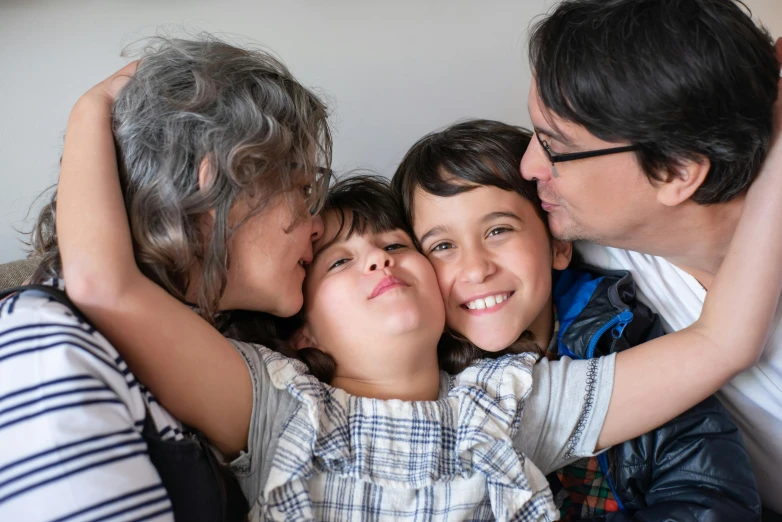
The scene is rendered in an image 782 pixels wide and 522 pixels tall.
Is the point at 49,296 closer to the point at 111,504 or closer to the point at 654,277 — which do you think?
the point at 111,504

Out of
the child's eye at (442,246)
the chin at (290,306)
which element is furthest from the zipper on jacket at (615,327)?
the chin at (290,306)

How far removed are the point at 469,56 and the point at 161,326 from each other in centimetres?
134

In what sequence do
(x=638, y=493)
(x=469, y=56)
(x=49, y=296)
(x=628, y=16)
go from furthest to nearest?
1. (x=469, y=56)
2. (x=638, y=493)
3. (x=628, y=16)
4. (x=49, y=296)

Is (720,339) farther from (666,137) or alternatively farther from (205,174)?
(205,174)

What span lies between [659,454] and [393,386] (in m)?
0.59

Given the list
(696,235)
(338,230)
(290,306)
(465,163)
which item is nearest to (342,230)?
(338,230)

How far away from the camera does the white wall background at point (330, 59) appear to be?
1.68 m

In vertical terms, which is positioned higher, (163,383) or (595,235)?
(595,235)

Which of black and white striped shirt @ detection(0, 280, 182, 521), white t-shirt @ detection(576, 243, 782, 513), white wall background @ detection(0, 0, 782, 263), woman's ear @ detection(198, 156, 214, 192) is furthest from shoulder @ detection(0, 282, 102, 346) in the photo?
white t-shirt @ detection(576, 243, 782, 513)

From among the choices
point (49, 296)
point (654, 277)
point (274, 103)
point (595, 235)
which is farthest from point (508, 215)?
point (49, 296)

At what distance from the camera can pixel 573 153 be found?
55.8 inches

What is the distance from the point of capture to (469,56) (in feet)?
6.69

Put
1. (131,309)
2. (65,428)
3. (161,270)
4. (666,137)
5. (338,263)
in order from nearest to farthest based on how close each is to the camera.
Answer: (65,428) < (131,309) < (161,270) < (666,137) < (338,263)

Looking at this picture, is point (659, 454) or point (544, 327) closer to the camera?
point (659, 454)
